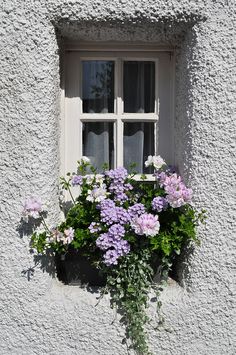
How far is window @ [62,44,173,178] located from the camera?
264 centimetres

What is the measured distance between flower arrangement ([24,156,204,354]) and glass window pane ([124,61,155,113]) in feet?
1.32

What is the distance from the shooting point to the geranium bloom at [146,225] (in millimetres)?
2229

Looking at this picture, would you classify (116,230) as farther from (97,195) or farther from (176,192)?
(176,192)

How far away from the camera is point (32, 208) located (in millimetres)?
2277

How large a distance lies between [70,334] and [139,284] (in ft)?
1.60

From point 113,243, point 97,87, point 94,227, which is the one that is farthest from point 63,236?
point 97,87

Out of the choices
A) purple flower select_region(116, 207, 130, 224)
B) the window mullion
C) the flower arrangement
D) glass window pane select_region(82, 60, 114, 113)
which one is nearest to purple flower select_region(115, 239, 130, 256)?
the flower arrangement

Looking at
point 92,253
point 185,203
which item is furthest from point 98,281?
point 185,203

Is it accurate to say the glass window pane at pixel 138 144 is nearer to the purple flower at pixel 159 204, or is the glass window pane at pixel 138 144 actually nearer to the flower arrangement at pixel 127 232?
the flower arrangement at pixel 127 232

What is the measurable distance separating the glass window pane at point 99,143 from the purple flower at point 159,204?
49 centimetres

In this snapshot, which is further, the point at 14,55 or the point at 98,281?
the point at 98,281

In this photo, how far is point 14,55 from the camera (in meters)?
2.32

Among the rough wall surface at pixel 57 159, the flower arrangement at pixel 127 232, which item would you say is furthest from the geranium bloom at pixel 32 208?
the rough wall surface at pixel 57 159

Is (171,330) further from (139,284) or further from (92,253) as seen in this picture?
(92,253)
